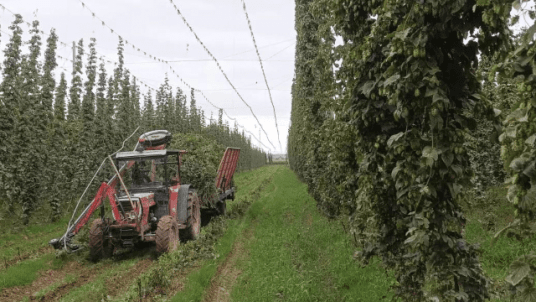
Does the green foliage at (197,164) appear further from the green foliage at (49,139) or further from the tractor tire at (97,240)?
the tractor tire at (97,240)

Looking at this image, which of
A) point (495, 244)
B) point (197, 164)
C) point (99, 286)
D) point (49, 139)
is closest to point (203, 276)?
point (99, 286)

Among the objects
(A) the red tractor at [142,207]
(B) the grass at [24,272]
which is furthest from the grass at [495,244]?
(B) the grass at [24,272]

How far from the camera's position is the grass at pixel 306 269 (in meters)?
7.37

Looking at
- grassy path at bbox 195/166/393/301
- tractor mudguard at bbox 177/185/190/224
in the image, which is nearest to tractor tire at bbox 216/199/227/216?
grassy path at bbox 195/166/393/301

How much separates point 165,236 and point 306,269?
13.0ft

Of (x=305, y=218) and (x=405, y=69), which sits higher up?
(x=405, y=69)

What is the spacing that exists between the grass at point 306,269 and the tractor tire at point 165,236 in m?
2.03

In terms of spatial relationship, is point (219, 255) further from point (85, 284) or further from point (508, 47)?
point (508, 47)

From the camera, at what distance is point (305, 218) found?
16766 millimetres

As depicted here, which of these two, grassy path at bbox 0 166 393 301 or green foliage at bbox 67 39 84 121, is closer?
grassy path at bbox 0 166 393 301

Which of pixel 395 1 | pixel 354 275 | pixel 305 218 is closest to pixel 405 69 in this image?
pixel 395 1

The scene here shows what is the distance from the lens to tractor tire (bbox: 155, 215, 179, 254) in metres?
10.6

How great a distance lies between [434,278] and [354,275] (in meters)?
4.48

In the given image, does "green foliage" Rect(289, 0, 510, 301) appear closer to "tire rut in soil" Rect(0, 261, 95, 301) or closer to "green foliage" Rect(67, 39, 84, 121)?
"tire rut in soil" Rect(0, 261, 95, 301)
